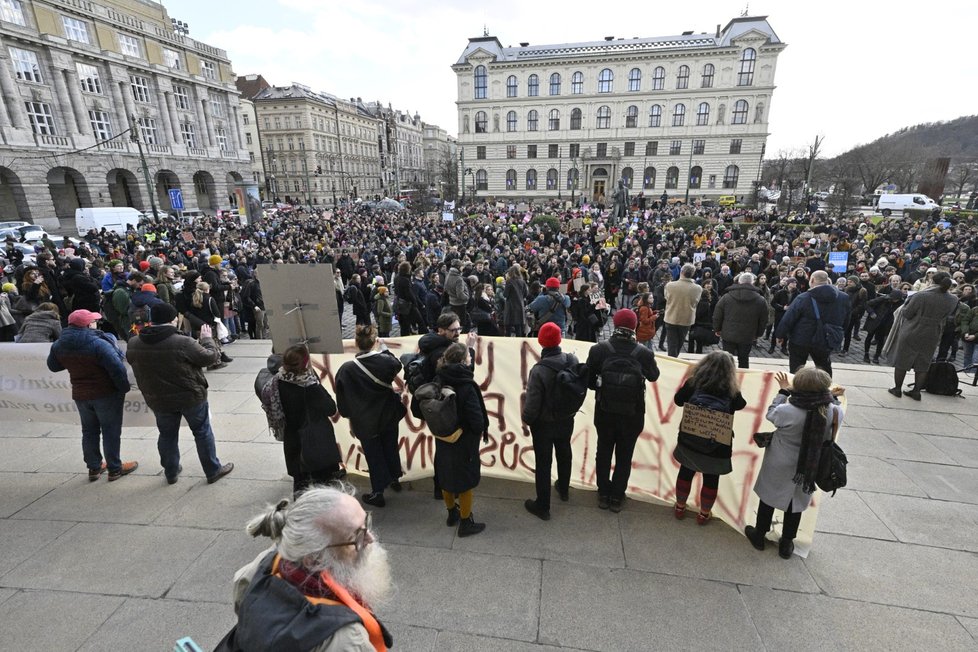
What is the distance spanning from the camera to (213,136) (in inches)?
1801

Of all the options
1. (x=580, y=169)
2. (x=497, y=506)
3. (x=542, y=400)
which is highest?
(x=580, y=169)

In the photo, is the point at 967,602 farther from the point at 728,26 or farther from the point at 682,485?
the point at 728,26

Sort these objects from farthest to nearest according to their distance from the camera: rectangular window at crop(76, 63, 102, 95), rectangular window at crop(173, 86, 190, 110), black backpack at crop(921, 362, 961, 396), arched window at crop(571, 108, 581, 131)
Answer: arched window at crop(571, 108, 581, 131)
rectangular window at crop(173, 86, 190, 110)
rectangular window at crop(76, 63, 102, 95)
black backpack at crop(921, 362, 961, 396)

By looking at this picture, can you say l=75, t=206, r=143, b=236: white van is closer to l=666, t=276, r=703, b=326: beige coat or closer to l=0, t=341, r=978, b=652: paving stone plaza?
l=0, t=341, r=978, b=652: paving stone plaza

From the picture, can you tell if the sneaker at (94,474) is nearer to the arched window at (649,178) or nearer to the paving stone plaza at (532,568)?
the paving stone plaza at (532,568)

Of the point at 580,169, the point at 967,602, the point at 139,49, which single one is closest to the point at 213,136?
the point at 139,49

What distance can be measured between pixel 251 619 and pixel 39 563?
3236 mm

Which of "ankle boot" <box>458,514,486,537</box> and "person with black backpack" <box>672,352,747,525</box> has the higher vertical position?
"person with black backpack" <box>672,352,747,525</box>

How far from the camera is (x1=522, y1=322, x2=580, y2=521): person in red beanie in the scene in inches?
127

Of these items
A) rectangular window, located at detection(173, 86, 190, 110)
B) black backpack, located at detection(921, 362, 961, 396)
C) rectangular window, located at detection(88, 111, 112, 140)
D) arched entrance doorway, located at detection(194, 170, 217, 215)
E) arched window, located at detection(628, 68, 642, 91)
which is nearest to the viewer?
black backpack, located at detection(921, 362, 961, 396)

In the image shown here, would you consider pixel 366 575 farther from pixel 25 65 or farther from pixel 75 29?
pixel 75 29

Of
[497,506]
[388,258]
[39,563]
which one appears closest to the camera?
[39,563]

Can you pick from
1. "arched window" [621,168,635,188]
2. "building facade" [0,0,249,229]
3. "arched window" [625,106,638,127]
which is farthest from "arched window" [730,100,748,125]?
"building facade" [0,0,249,229]

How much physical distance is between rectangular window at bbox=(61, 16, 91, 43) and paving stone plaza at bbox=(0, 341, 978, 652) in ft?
152
